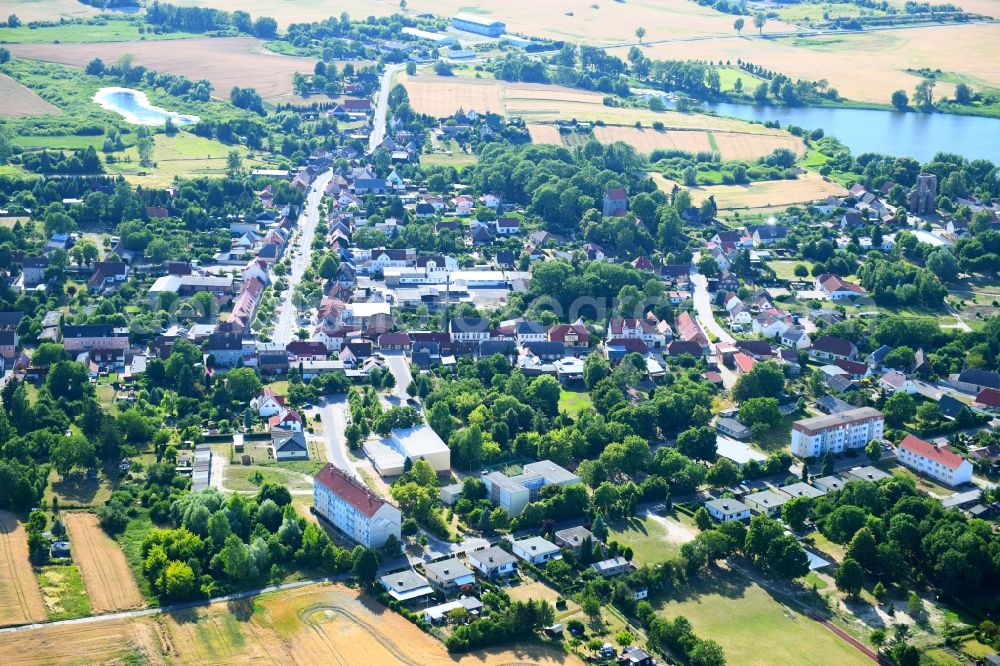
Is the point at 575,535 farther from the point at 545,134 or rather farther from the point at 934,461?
the point at 545,134

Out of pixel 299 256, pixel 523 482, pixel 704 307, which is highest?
pixel 299 256

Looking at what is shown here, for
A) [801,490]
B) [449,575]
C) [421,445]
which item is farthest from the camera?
[421,445]

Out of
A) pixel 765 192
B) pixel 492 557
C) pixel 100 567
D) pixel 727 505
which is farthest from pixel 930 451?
pixel 765 192

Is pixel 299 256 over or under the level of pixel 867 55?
under

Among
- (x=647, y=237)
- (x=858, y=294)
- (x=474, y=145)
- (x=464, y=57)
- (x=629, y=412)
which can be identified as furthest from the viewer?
(x=464, y=57)

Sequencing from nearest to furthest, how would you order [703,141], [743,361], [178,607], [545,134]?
[178,607], [743,361], [545,134], [703,141]

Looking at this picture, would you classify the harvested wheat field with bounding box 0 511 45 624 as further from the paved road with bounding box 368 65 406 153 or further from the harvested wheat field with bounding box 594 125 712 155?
the harvested wheat field with bounding box 594 125 712 155

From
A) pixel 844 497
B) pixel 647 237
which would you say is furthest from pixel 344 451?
pixel 647 237

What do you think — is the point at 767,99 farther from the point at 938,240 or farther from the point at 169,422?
the point at 169,422
